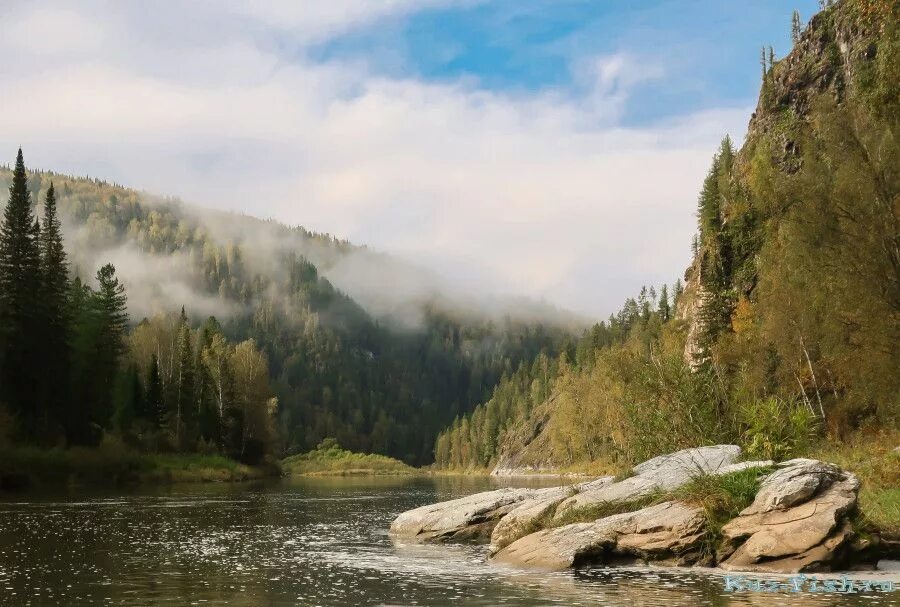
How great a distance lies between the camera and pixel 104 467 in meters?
85.8

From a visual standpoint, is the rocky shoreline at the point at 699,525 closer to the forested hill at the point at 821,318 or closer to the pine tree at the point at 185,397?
the forested hill at the point at 821,318

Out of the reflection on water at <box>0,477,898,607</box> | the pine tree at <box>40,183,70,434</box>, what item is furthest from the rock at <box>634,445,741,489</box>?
the pine tree at <box>40,183,70,434</box>

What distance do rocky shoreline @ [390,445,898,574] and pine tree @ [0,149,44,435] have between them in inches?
2493

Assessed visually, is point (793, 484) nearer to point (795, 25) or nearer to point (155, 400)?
point (155, 400)

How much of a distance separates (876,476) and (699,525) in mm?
12908

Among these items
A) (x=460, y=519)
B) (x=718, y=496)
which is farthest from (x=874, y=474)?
(x=460, y=519)

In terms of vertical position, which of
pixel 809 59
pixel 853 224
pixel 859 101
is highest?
pixel 809 59

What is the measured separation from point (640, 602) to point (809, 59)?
421 ft

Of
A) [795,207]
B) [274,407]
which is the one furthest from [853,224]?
[274,407]

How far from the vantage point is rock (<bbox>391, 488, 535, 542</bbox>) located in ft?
127

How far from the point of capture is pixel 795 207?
4516 cm

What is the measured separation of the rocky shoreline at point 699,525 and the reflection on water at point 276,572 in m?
1.64

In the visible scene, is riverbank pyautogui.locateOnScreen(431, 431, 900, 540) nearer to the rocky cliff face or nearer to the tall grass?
the tall grass

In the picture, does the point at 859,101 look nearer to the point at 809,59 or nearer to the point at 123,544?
the point at 123,544
